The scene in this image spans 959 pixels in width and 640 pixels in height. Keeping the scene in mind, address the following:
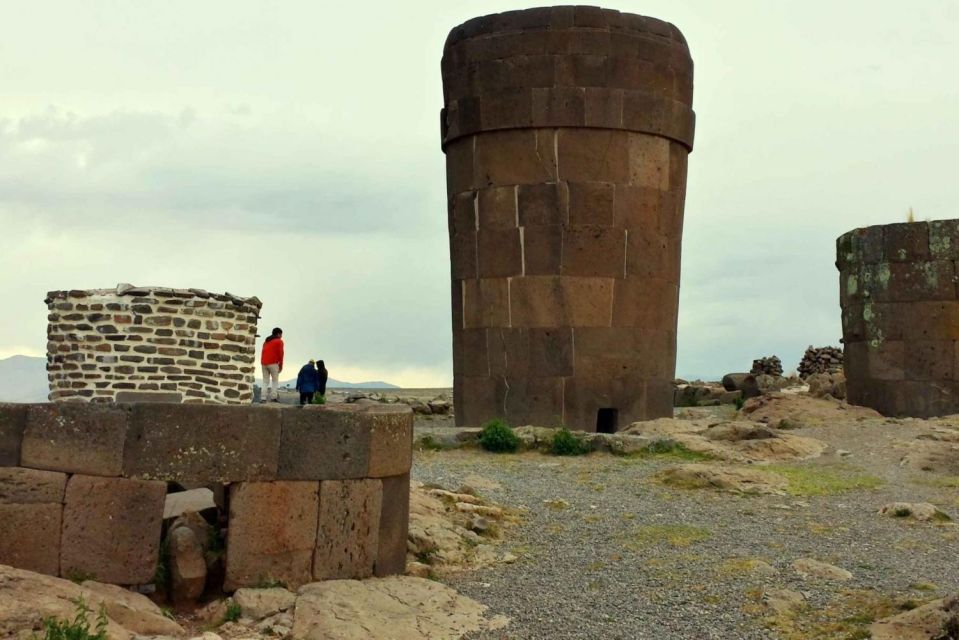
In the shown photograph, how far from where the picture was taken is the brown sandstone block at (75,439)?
6.30 metres

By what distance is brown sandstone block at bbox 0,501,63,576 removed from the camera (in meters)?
6.20

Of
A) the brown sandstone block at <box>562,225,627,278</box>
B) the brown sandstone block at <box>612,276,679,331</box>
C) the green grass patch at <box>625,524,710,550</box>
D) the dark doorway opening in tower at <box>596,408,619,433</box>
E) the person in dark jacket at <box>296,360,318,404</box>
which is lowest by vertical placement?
the green grass patch at <box>625,524,710,550</box>

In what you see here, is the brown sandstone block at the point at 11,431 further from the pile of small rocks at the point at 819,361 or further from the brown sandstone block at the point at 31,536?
the pile of small rocks at the point at 819,361

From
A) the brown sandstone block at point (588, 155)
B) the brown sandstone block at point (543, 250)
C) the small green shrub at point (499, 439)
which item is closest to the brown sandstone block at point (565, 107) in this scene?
the brown sandstone block at point (588, 155)

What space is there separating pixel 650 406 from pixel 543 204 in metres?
3.25

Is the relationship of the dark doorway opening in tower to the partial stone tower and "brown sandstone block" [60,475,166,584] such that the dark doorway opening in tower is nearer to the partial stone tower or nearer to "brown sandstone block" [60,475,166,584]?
the partial stone tower

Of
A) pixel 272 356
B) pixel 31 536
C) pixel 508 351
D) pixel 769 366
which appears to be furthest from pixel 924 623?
pixel 769 366

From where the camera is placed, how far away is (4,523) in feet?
20.3

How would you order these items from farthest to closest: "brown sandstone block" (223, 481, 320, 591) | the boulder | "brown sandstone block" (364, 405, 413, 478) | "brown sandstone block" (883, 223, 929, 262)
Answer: "brown sandstone block" (883, 223, 929, 262)
"brown sandstone block" (364, 405, 413, 478)
"brown sandstone block" (223, 481, 320, 591)
the boulder

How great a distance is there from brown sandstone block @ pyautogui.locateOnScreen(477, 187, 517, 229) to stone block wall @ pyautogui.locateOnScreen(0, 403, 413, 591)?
25.6 ft

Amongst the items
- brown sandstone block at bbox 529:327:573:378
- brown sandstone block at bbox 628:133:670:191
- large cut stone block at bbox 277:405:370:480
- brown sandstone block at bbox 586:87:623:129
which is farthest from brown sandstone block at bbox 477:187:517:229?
large cut stone block at bbox 277:405:370:480

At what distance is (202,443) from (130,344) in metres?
8.73

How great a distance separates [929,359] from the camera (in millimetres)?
15773

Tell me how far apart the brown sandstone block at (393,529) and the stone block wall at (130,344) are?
326 inches
